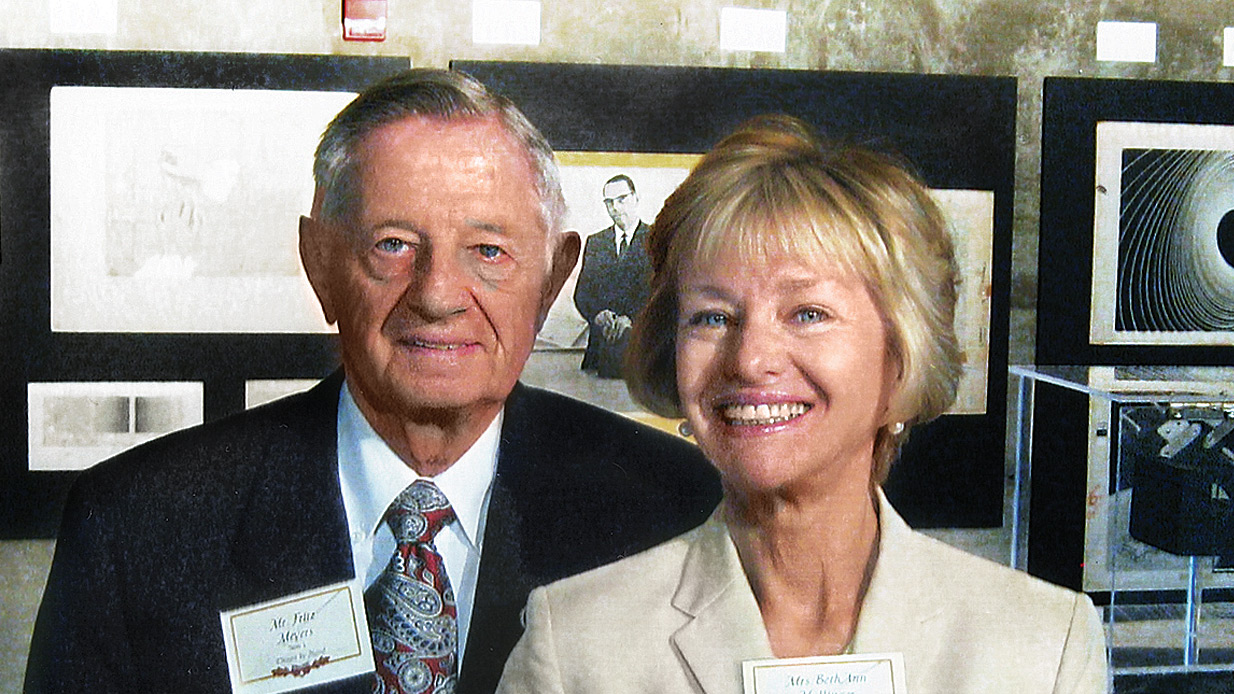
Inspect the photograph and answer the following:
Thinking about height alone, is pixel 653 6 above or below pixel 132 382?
above

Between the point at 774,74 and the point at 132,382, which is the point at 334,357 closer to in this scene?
the point at 132,382

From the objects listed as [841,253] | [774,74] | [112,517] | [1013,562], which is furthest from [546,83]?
[1013,562]

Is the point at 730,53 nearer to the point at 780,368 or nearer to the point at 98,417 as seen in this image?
the point at 780,368

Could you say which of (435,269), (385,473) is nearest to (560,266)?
(435,269)

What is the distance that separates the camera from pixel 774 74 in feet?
6.74

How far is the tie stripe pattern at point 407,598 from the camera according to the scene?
6.58 ft

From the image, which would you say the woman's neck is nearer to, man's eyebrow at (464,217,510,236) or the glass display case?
the glass display case

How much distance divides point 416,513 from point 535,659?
0.33 m

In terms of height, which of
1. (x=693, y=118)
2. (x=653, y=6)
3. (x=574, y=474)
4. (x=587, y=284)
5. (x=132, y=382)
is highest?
(x=653, y=6)

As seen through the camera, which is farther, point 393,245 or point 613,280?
point 613,280

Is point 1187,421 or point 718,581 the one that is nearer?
point 718,581

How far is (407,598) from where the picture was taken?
6.58 feet

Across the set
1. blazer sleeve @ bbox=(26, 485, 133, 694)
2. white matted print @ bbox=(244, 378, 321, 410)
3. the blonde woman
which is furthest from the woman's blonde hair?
blazer sleeve @ bbox=(26, 485, 133, 694)

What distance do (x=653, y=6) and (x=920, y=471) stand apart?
959mm
